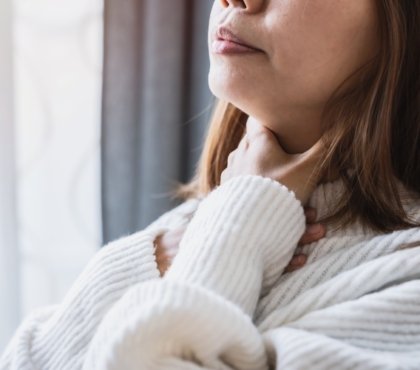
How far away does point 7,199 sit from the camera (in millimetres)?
1306

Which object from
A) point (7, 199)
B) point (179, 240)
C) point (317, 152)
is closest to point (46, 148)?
point (7, 199)

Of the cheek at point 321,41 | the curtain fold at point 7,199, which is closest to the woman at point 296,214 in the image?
the cheek at point 321,41

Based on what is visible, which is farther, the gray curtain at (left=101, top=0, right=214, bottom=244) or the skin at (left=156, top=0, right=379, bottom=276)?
the gray curtain at (left=101, top=0, right=214, bottom=244)

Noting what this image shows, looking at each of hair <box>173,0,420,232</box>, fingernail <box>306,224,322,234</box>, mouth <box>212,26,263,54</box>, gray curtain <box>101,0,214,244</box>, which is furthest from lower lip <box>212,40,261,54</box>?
gray curtain <box>101,0,214,244</box>

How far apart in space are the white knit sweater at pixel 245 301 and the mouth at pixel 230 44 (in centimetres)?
16

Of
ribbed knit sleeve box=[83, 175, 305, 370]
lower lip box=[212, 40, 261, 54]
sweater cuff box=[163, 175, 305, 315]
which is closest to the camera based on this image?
ribbed knit sleeve box=[83, 175, 305, 370]

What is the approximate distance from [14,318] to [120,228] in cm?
29

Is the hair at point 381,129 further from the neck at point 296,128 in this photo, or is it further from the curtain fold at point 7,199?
the curtain fold at point 7,199

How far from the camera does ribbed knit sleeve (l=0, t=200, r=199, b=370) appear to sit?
0.81 meters

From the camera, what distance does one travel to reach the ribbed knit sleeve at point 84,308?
0.81 meters

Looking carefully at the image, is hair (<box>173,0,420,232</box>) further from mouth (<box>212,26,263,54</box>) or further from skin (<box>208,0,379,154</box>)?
mouth (<box>212,26,263,54</box>)

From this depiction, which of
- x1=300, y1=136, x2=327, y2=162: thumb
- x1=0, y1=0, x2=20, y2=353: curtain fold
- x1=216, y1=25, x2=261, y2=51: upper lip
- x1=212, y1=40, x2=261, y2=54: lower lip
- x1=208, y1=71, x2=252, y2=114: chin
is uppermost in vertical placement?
x1=216, y1=25, x2=261, y2=51: upper lip

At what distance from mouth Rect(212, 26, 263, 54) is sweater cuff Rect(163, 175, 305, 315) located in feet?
0.53

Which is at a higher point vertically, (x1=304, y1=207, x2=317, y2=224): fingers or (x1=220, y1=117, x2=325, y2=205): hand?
(x1=220, y1=117, x2=325, y2=205): hand
